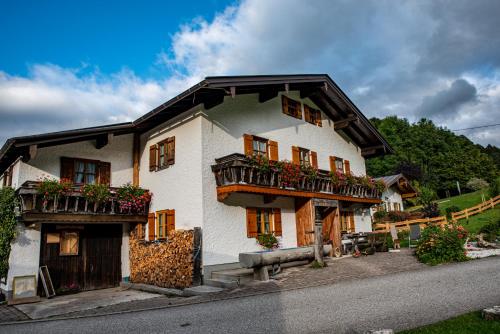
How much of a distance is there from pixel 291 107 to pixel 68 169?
987 cm

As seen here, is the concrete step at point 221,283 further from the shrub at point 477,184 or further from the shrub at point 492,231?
the shrub at point 477,184

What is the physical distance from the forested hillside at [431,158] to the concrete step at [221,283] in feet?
164

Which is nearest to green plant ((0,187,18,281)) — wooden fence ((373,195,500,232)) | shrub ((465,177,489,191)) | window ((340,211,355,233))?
window ((340,211,355,233))

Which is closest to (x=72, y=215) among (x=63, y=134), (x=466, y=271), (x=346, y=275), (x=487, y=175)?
(x=63, y=134)

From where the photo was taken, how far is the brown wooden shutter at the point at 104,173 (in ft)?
50.6

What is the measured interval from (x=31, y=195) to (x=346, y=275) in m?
10.2

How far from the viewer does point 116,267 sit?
1534 cm

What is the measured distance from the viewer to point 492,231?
18.5 metres

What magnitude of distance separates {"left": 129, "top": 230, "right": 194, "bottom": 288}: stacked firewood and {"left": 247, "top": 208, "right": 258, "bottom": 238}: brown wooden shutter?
8.85 feet

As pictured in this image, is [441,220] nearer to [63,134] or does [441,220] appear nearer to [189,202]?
[189,202]

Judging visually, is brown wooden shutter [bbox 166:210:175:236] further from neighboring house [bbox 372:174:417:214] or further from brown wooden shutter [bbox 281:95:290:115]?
neighboring house [bbox 372:174:417:214]

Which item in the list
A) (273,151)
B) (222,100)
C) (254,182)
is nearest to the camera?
(254,182)

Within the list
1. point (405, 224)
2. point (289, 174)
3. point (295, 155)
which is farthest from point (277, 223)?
point (405, 224)

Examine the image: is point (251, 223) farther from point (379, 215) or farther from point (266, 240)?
point (379, 215)
